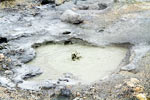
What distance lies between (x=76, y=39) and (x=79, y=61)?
4.09 ft

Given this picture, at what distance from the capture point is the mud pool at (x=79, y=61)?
6578 millimetres

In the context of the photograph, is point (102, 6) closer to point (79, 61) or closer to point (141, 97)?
point (79, 61)

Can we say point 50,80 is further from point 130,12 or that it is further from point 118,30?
point 130,12

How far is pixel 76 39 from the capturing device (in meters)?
8.27

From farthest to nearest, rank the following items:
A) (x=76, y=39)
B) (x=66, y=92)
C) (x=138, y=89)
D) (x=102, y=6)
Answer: (x=102, y=6) → (x=76, y=39) → (x=66, y=92) → (x=138, y=89)

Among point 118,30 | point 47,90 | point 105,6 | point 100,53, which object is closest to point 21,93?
point 47,90

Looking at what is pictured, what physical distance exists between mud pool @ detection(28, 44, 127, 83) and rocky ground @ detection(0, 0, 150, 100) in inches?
8.3

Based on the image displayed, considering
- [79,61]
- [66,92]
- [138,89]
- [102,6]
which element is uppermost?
[102,6]

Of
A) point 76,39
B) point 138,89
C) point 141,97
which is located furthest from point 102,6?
point 141,97

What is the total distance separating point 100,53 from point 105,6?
152 inches

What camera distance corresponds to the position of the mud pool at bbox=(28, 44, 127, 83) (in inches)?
259

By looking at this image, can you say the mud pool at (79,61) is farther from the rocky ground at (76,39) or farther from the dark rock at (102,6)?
the dark rock at (102,6)

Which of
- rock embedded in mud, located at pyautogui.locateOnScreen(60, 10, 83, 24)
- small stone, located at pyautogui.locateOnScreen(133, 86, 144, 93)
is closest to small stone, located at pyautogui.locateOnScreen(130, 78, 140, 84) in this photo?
small stone, located at pyautogui.locateOnScreen(133, 86, 144, 93)

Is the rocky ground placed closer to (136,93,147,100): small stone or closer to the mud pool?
(136,93,147,100): small stone
